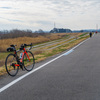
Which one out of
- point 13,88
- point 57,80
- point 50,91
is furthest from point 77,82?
point 13,88

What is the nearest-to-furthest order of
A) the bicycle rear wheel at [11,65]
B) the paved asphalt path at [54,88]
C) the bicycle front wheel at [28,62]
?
the paved asphalt path at [54,88], the bicycle rear wheel at [11,65], the bicycle front wheel at [28,62]

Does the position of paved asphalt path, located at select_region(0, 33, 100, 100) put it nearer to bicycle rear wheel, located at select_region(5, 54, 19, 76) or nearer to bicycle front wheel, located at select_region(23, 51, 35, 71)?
bicycle rear wheel, located at select_region(5, 54, 19, 76)

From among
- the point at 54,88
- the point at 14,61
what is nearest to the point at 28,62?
the point at 14,61

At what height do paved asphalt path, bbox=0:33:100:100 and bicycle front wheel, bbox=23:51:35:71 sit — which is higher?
bicycle front wheel, bbox=23:51:35:71

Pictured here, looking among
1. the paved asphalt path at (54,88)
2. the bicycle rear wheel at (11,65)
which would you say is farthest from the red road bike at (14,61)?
the paved asphalt path at (54,88)

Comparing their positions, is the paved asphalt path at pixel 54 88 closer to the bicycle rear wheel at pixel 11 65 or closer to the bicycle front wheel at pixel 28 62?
the bicycle rear wheel at pixel 11 65

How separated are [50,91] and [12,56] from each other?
103 inches

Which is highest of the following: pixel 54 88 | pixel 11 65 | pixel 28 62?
pixel 11 65

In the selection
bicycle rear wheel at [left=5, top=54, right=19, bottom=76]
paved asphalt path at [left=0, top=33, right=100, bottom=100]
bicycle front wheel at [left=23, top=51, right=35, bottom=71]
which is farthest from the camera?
bicycle front wheel at [left=23, top=51, right=35, bottom=71]

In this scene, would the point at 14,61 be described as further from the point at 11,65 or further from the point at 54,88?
the point at 54,88

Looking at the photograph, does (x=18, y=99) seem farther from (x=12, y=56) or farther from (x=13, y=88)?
(x=12, y=56)

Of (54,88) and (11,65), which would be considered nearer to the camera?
(54,88)

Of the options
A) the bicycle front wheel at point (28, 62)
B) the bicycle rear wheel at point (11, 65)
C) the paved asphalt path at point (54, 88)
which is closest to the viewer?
the paved asphalt path at point (54, 88)

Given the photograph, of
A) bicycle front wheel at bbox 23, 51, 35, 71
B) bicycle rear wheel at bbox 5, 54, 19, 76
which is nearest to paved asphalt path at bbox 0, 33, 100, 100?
bicycle rear wheel at bbox 5, 54, 19, 76
